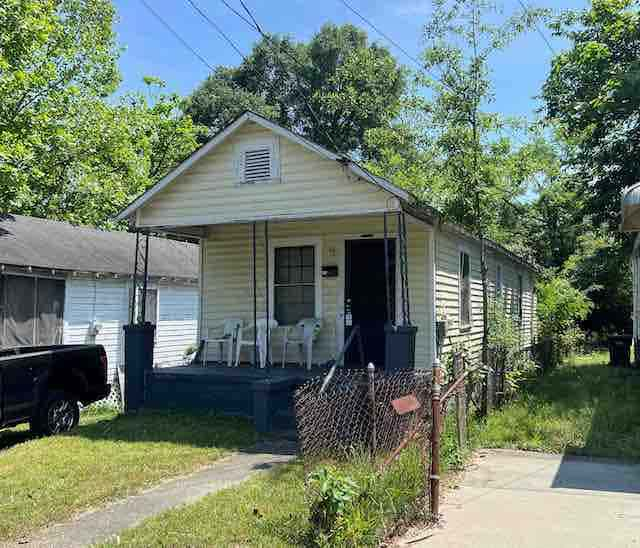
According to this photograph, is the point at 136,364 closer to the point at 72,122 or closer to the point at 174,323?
the point at 174,323

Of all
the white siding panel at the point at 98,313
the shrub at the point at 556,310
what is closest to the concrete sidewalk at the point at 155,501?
the white siding panel at the point at 98,313

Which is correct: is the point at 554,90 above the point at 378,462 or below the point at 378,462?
above

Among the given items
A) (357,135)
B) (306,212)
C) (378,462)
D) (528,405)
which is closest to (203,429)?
(306,212)

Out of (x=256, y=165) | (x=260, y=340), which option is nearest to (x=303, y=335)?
(x=260, y=340)

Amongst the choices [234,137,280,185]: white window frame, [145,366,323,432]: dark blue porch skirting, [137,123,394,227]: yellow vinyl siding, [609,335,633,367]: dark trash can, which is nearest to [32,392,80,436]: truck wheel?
[145,366,323,432]: dark blue porch skirting

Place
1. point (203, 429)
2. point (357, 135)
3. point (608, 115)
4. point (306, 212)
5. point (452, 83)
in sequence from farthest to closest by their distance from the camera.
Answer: point (357, 135), point (608, 115), point (452, 83), point (306, 212), point (203, 429)

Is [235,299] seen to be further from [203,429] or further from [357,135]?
[357,135]

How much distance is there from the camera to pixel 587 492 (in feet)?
20.2

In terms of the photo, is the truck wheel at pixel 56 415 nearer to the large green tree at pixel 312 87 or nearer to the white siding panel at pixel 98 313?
the white siding panel at pixel 98 313

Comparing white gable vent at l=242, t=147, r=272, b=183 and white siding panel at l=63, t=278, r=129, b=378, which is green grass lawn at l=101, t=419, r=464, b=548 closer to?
white gable vent at l=242, t=147, r=272, b=183

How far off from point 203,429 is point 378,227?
4.63 meters

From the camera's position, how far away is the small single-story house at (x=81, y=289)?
529 inches

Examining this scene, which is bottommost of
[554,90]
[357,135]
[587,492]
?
[587,492]

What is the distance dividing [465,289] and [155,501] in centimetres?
864
